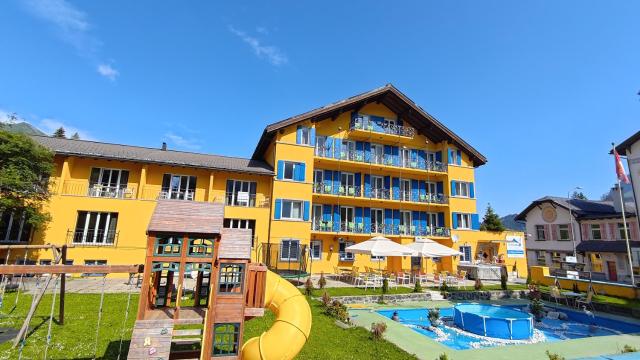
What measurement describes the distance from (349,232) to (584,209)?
31.5m

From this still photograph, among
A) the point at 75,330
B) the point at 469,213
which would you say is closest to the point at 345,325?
the point at 75,330

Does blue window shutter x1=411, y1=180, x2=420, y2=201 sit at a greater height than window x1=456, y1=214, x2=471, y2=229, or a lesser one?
greater

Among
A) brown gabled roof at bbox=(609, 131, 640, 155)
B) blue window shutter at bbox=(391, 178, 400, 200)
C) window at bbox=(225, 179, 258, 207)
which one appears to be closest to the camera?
brown gabled roof at bbox=(609, 131, 640, 155)

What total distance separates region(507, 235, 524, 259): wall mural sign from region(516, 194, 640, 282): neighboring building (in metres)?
3.20

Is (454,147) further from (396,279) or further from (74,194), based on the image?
(74,194)

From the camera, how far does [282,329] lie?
22.5 ft

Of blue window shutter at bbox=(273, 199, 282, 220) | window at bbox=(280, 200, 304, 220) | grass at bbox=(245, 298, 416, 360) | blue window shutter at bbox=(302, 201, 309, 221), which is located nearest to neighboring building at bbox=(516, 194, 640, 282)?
blue window shutter at bbox=(302, 201, 309, 221)

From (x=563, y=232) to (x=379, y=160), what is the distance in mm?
27206

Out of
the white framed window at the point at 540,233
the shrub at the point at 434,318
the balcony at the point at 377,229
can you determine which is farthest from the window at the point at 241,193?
the white framed window at the point at 540,233

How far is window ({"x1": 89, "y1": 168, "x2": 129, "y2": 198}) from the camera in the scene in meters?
22.1

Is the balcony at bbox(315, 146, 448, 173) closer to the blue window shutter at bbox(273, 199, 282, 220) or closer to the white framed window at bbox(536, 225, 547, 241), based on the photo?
the blue window shutter at bbox(273, 199, 282, 220)

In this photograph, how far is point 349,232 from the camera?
26531mm

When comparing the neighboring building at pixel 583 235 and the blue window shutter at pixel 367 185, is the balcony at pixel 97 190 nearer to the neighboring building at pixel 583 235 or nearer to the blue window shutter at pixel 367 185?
the blue window shutter at pixel 367 185

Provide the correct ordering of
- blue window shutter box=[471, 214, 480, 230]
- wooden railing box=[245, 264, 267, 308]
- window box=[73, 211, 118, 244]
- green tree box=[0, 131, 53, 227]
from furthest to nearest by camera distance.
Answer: blue window shutter box=[471, 214, 480, 230]
window box=[73, 211, 118, 244]
green tree box=[0, 131, 53, 227]
wooden railing box=[245, 264, 267, 308]
